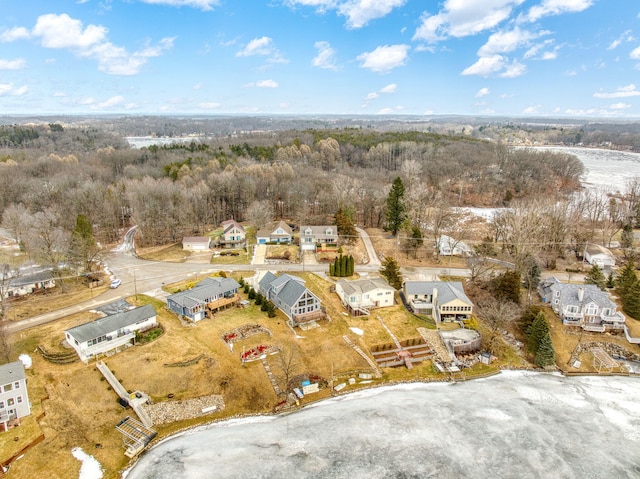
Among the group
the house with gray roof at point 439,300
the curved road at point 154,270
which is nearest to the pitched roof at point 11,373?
the curved road at point 154,270

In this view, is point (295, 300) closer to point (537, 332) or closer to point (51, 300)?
point (537, 332)

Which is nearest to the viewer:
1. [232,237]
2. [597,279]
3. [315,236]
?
[597,279]

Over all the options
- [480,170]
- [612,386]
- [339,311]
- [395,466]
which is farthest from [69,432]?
[480,170]

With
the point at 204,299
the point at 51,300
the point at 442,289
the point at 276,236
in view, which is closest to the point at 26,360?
the point at 51,300

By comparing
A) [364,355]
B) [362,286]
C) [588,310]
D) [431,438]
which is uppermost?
[362,286]

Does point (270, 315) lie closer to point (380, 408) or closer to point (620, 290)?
point (380, 408)

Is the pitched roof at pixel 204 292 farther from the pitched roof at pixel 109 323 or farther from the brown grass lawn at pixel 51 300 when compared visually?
the brown grass lawn at pixel 51 300

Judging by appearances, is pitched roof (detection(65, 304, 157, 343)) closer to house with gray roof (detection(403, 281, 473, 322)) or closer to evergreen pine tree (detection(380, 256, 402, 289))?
evergreen pine tree (detection(380, 256, 402, 289))
